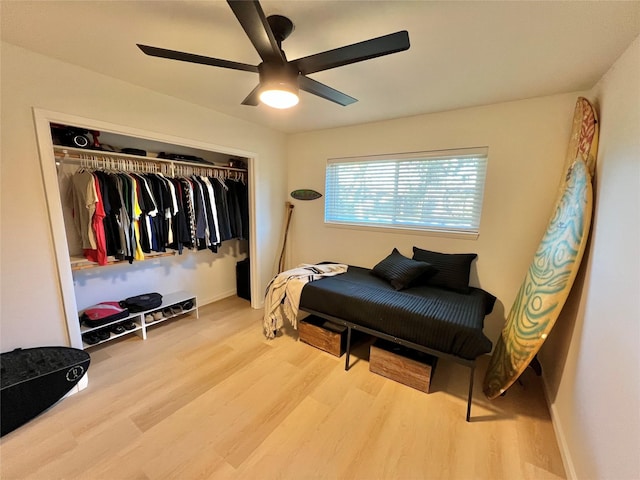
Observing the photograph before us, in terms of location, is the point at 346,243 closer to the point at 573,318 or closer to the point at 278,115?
the point at 278,115

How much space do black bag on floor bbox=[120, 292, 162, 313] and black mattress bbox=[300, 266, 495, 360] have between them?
1.57 m

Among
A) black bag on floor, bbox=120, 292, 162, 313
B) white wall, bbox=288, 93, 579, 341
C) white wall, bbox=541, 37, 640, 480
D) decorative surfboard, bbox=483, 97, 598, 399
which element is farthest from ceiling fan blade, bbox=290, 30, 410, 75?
black bag on floor, bbox=120, 292, 162, 313

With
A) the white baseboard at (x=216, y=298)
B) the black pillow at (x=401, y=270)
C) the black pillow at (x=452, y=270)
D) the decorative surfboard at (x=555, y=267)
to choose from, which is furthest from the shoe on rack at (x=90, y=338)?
the decorative surfboard at (x=555, y=267)

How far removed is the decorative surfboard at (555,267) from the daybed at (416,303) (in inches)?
11.1

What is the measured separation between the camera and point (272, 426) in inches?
66.9

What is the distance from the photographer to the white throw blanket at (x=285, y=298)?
2.55 m

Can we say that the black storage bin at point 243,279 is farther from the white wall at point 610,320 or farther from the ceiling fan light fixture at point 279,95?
the white wall at point 610,320

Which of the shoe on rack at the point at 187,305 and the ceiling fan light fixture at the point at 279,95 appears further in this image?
the shoe on rack at the point at 187,305

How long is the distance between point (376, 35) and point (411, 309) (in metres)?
1.79

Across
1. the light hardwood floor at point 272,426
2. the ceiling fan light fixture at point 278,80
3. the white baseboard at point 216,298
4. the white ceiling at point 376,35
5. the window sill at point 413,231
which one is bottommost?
the light hardwood floor at point 272,426

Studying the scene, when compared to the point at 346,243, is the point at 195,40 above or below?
above

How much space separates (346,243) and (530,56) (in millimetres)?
2320

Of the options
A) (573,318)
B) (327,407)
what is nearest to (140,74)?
(327,407)

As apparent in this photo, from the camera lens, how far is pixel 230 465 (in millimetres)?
1451
